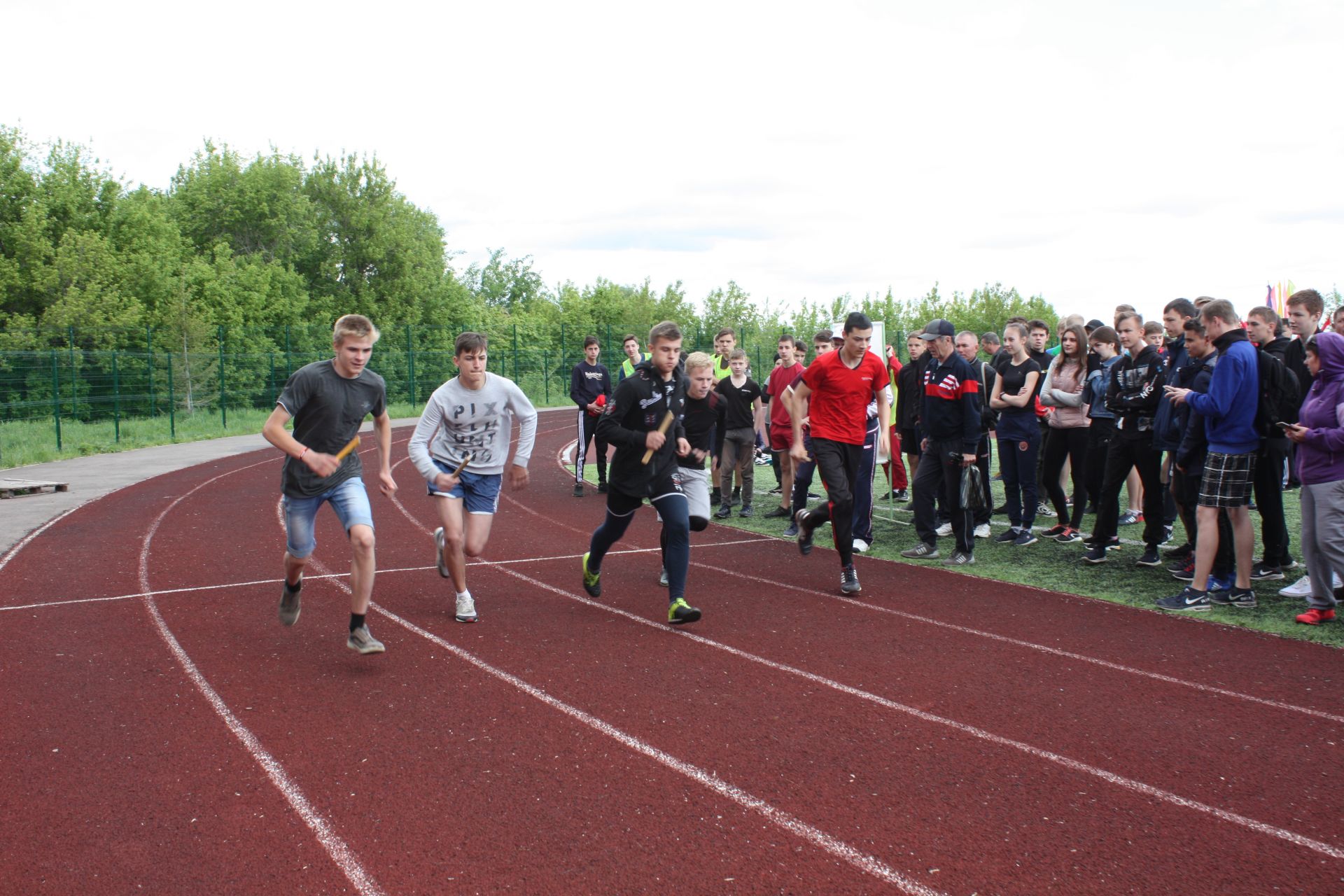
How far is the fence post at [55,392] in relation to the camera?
20781 millimetres

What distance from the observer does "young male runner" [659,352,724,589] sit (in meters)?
7.68

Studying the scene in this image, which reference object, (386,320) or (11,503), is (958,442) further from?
(386,320)

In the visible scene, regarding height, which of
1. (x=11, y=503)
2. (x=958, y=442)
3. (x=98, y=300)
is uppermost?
(x=98, y=300)

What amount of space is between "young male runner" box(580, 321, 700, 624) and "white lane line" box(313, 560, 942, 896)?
140 cm

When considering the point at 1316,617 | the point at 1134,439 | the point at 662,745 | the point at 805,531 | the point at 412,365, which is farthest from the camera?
the point at 412,365

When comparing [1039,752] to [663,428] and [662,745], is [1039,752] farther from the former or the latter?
[663,428]

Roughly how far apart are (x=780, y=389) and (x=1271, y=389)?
5.15 metres

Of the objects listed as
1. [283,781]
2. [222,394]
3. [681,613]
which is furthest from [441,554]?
[222,394]

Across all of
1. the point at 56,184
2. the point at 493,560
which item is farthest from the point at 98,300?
the point at 493,560

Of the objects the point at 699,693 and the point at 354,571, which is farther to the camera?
the point at 354,571

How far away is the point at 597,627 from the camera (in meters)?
6.80

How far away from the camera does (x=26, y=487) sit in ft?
47.0

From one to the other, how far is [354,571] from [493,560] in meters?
3.28

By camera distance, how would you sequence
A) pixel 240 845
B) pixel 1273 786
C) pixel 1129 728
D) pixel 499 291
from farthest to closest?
pixel 499 291, pixel 1129 728, pixel 1273 786, pixel 240 845
